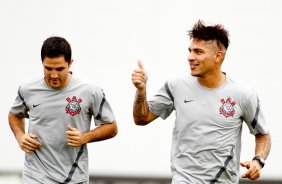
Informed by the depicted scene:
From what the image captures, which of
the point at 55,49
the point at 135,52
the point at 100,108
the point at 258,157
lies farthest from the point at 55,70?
the point at 135,52

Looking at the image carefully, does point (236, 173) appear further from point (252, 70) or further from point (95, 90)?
point (252, 70)

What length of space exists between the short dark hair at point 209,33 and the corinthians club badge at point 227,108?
0.40 metres

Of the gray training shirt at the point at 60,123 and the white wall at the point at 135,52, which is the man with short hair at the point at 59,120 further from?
the white wall at the point at 135,52

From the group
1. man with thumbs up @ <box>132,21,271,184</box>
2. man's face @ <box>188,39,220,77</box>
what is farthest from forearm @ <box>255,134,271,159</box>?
man's face @ <box>188,39,220,77</box>

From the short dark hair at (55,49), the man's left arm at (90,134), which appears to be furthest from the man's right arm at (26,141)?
the short dark hair at (55,49)

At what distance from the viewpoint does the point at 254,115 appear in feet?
22.4

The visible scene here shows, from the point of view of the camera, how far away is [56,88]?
6988mm

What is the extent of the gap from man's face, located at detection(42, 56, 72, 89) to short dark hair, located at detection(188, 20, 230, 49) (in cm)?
89

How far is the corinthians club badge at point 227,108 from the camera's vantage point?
6.76 metres

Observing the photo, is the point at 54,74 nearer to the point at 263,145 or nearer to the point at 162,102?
the point at 162,102

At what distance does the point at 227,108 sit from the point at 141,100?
1.89 feet

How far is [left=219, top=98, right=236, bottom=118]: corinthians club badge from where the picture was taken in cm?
676

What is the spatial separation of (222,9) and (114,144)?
1.67 meters

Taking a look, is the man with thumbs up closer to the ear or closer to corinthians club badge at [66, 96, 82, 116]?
the ear
